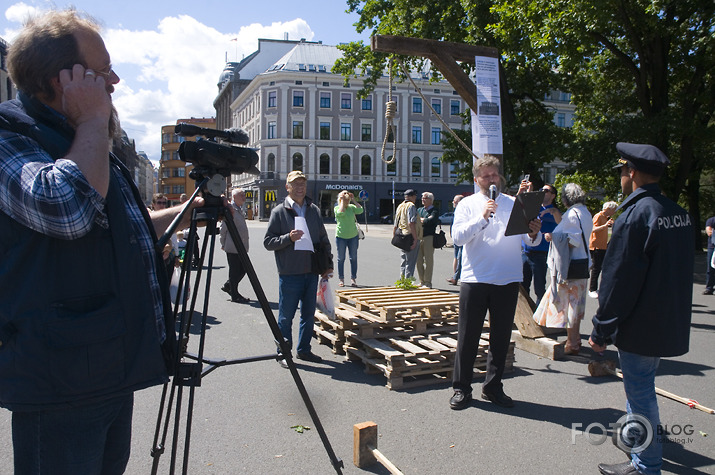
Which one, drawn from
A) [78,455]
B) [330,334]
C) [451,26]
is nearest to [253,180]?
[451,26]

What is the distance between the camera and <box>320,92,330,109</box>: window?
57.1m

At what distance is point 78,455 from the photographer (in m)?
1.72

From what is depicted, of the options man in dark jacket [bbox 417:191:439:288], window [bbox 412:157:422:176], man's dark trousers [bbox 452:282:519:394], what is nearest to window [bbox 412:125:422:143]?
window [bbox 412:157:422:176]

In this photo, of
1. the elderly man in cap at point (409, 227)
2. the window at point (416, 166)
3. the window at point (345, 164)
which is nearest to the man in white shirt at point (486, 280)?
the elderly man in cap at point (409, 227)

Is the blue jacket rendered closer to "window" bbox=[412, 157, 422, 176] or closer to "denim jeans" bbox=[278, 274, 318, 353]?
"denim jeans" bbox=[278, 274, 318, 353]

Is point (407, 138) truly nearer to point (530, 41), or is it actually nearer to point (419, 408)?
point (530, 41)

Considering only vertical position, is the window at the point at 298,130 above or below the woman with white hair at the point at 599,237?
above

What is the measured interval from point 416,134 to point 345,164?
28.6ft

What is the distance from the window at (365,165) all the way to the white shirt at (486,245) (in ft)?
179

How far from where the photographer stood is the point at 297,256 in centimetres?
571

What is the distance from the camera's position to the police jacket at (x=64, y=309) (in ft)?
5.20

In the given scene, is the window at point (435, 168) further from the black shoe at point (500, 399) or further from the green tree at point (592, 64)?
the black shoe at point (500, 399)

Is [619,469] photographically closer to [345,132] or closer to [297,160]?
[297,160]

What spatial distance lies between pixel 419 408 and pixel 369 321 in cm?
132
